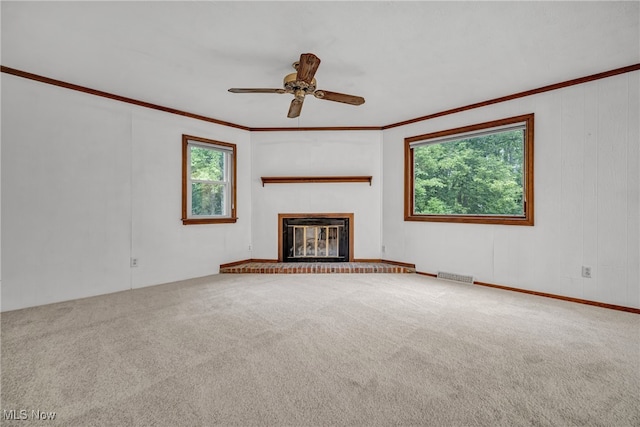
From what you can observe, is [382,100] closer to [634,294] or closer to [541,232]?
[541,232]

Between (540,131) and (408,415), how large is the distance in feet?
11.3

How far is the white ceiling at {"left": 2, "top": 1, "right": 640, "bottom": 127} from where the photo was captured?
202 centimetres

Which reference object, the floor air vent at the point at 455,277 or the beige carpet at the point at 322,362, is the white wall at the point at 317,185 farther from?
the beige carpet at the point at 322,362

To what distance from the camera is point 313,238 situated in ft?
16.4

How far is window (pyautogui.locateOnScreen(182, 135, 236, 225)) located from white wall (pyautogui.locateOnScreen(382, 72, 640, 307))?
137 inches

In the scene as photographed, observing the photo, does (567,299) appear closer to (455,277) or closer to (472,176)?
(455,277)

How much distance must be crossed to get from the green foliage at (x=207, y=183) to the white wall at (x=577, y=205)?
3599 millimetres

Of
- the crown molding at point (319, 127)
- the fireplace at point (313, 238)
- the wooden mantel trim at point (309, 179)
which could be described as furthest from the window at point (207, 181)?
the fireplace at point (313, 238)

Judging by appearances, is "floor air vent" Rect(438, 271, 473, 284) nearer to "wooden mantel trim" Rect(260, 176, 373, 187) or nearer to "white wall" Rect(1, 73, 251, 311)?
"wooden mantel trim" Rect(260, 176, 373, 187)

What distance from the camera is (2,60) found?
8.78 feet

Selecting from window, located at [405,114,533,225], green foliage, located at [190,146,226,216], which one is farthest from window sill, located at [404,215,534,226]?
green foliage, located at [190,146,226,216]

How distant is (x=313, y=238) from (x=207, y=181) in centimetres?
189

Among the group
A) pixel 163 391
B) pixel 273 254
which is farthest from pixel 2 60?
pixel 273 254

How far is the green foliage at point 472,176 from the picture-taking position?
145 inches
